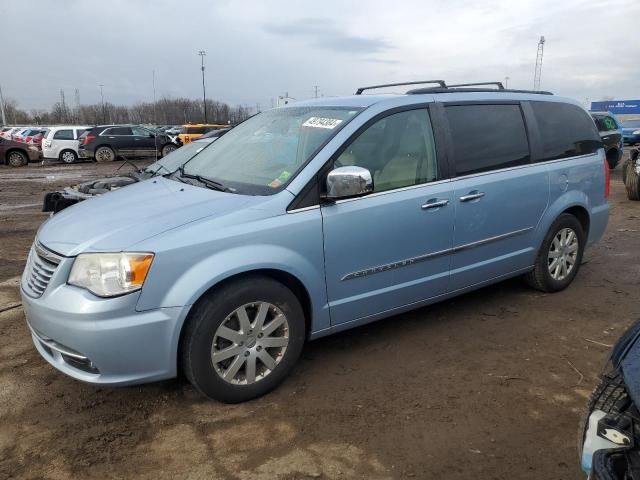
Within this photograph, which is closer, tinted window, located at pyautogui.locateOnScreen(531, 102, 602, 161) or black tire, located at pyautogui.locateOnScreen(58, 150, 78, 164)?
tinted window, located at pyautogui.locateOnScreen(531, 102, 602, 161)

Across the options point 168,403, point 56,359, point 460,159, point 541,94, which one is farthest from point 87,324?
point 541,94

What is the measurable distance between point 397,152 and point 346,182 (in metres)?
0.69

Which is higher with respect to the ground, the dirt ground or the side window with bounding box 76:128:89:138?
the side window with bounding box 76:128:89:138

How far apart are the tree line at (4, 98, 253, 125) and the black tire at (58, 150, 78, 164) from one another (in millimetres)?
55593

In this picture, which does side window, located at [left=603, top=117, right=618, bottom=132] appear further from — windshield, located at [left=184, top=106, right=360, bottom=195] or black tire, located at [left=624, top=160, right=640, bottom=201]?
windshield, located at [left=184, top=106, right=360, bottom=195]

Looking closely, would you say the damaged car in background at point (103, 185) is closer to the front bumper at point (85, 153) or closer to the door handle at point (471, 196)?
the door handle at point (471, 196)

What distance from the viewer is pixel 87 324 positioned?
2705 millimetres

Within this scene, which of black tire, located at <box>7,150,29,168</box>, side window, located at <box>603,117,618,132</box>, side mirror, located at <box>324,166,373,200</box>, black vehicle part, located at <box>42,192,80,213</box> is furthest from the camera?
black tire, located at <box>7,150,29,168</box>

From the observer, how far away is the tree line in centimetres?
8088

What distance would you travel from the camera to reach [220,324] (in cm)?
292

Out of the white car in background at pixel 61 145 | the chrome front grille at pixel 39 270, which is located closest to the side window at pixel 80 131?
the white car in background at pixel 61 145

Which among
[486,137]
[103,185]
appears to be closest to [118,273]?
[486,137]

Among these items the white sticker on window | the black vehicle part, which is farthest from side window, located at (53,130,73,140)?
the white sticker on window

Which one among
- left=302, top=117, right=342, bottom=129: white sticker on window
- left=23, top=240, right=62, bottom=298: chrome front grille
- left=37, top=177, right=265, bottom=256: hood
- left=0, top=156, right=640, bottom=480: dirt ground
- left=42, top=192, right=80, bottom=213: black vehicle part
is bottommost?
left=0, top=156, right=640, bottom=480: dirt ground
